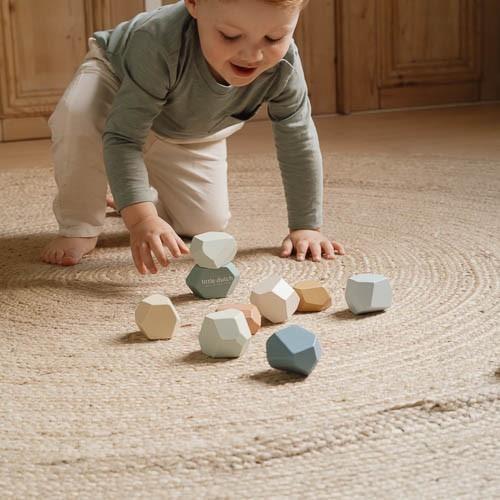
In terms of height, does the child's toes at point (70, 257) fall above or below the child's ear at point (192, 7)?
below

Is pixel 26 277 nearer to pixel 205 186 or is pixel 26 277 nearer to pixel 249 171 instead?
pixel 205 186

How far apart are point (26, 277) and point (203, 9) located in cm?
39

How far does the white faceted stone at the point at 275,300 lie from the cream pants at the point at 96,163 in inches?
15.5

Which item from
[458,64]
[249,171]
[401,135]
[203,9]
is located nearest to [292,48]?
[203,9]

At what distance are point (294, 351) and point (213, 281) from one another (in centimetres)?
26

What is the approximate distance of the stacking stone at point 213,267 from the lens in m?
1.02

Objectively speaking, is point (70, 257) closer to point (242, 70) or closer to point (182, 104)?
point (182, 104)

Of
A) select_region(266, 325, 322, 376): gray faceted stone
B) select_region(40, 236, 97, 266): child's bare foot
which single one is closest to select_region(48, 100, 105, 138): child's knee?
select_region(40, 236, 97, 266): child's bare foot

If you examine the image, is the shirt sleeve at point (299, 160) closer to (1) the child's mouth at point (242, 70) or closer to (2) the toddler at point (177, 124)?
(2) the toddler at point (177, 124)

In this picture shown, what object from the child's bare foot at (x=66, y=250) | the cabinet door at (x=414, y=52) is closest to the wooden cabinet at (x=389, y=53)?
the cabinet door at (x=414, y=52)

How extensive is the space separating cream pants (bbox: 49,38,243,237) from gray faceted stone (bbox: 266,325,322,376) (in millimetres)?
529

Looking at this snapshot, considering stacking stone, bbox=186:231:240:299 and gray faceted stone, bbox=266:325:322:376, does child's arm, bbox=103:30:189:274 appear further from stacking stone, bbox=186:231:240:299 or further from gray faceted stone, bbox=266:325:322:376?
gray faceted stone, bbox=266:325:322:376

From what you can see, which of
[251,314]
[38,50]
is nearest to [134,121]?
[251,314]

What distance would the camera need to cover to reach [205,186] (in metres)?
1.41
